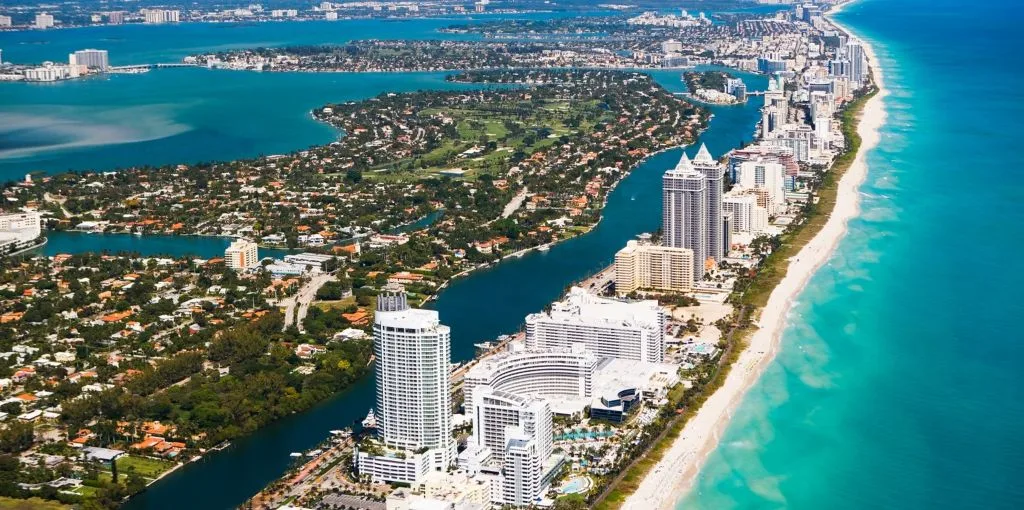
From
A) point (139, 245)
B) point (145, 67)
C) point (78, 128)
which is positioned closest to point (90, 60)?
point (145, 67)

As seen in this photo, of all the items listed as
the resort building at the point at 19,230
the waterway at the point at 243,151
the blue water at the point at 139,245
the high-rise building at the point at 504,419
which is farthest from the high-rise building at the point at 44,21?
the high-rise building at the point at 504,419

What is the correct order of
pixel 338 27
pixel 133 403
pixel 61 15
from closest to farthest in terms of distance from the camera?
pixel 133 403, pixel 338 27, pixel 61 15

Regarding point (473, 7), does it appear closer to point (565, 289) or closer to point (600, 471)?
point (565, 289)

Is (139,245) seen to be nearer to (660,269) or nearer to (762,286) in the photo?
(660,269)

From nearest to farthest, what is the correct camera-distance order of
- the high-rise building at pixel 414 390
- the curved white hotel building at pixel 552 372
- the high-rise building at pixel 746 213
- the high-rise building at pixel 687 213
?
the high-rise building at pixel 414 390, the curved white hotel building at pixel 552 372, the high-rise building at pixel 687 213, the high-rise building at pixel 746 213

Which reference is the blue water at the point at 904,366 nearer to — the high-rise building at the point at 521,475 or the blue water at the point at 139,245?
the high-rise building at the point at 521,475

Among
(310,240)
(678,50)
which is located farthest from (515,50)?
(310,240)

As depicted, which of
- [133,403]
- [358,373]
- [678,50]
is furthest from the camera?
[678,50]

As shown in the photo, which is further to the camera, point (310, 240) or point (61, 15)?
point (61, 15)
